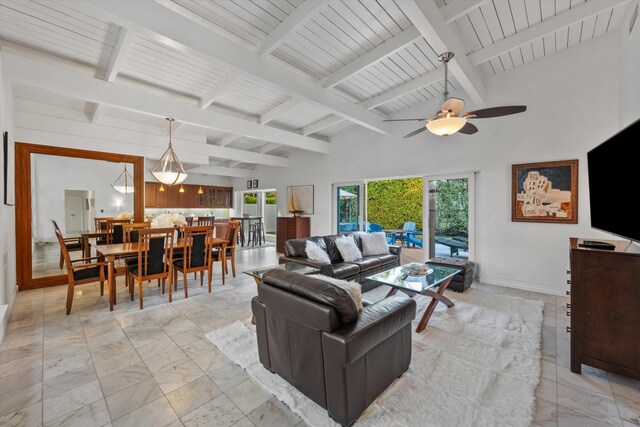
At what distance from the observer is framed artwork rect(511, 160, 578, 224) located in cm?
383

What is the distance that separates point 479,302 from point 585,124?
2877mm

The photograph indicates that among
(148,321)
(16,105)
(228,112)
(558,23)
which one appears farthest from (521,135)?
(16,105)

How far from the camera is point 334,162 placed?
6.89 meters

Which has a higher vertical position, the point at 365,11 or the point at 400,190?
the point at 365,11

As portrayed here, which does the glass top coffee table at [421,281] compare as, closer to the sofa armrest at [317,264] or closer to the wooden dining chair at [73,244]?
the sofa armrest at [317,264]

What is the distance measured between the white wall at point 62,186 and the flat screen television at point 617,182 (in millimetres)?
6783

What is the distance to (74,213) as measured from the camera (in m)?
4.60

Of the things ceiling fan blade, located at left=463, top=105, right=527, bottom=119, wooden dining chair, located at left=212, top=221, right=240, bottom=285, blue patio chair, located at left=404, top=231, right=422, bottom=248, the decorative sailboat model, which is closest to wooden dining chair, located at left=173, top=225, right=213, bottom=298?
wooden dining chair, located at left=212, top=221, right=240, bottom=285

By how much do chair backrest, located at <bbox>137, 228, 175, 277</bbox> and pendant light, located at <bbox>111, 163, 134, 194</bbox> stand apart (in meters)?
2.19

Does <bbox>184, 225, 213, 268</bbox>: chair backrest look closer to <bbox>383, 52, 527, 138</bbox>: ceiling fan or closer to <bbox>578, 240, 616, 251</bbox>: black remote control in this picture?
<bbox>383, 52, 527, 138</bbox>: ceiling fan

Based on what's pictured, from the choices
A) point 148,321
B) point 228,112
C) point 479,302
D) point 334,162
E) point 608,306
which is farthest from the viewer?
point 334,162

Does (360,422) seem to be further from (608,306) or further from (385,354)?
(608,306)

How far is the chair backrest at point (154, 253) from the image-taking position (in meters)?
3.40

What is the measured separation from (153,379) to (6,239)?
2.89 meters
